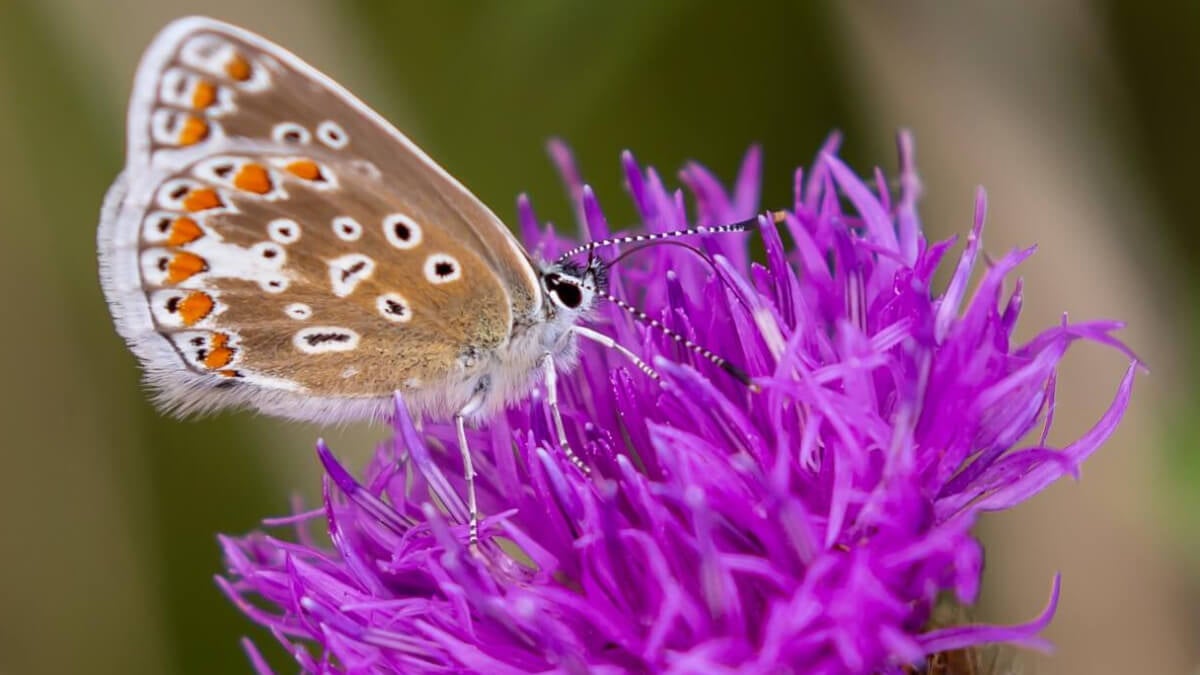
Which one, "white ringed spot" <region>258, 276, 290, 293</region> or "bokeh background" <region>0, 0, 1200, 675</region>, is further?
"bokeh background" <region>0, 0, 1200, 675</region>

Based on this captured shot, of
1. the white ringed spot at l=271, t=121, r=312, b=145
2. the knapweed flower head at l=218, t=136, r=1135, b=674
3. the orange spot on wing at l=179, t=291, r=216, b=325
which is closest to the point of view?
the knapweed flower head at l=218, t=136, r=1135, b=674

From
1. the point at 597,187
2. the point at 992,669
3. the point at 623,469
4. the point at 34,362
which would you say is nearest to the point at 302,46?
the point at 597,187

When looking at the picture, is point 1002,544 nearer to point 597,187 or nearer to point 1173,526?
point 1173,526

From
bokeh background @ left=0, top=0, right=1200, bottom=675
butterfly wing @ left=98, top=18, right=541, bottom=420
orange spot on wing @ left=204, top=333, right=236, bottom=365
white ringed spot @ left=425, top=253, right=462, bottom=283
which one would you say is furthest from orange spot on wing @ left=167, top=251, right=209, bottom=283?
bokeh background @ left=0, top=0, right=1200, bottom=675

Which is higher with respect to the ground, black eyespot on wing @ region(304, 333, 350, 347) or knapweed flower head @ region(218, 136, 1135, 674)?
black eyespot on wing @ region(304, 333, 350, 347)

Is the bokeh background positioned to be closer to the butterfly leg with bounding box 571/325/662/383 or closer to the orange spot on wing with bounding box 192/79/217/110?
the butterfly leg with bounding box 571/325/662/383

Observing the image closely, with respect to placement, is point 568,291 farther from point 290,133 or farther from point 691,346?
point 290,133
